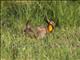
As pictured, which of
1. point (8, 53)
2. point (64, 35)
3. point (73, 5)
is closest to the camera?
point (8, 53)

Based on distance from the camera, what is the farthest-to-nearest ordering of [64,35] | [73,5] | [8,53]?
1. [73,5]
2. [64,35]
3. [8,53]

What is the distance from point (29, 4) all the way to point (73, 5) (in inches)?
35.2

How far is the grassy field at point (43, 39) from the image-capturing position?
4.82 metres

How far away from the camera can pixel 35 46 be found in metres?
5.05

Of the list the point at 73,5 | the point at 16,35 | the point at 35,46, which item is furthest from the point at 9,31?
the point at 73,5

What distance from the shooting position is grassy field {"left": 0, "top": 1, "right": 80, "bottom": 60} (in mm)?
4816

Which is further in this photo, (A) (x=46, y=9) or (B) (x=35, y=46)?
(A) (x=46, y=9)

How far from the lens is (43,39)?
17.4ft

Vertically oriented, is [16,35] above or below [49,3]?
below

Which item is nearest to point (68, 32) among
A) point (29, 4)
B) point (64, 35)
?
point (64, 35)

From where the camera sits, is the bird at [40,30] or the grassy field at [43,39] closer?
the grassy field at [43,39]

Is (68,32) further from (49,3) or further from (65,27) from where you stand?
(49,3)

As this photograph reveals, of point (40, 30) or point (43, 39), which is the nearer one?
point (43, 39)

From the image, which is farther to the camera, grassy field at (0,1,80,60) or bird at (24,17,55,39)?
bird at (24,17,55,39)
